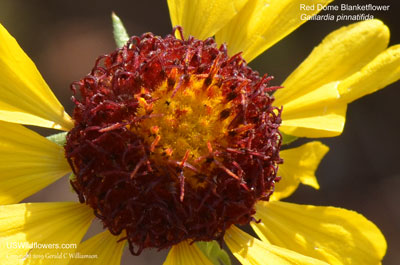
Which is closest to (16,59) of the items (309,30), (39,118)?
(39,118)

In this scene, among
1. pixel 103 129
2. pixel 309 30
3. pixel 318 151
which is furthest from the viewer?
pixel 309 30

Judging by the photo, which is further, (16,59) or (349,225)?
(349,225)

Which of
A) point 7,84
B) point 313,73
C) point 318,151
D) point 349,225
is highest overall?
point 7,84

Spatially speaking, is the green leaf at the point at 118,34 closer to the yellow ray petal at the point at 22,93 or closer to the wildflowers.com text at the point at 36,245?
the yellow ray petal at the point at 22,93

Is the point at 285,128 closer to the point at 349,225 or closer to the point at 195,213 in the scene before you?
the point at 349,225

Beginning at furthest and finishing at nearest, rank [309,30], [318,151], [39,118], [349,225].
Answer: [309,30] < [318,151] < [349,225] < [39,118]

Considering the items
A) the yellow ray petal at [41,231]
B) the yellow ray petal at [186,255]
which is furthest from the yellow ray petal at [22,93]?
the yellow ray petal at [186,255]
